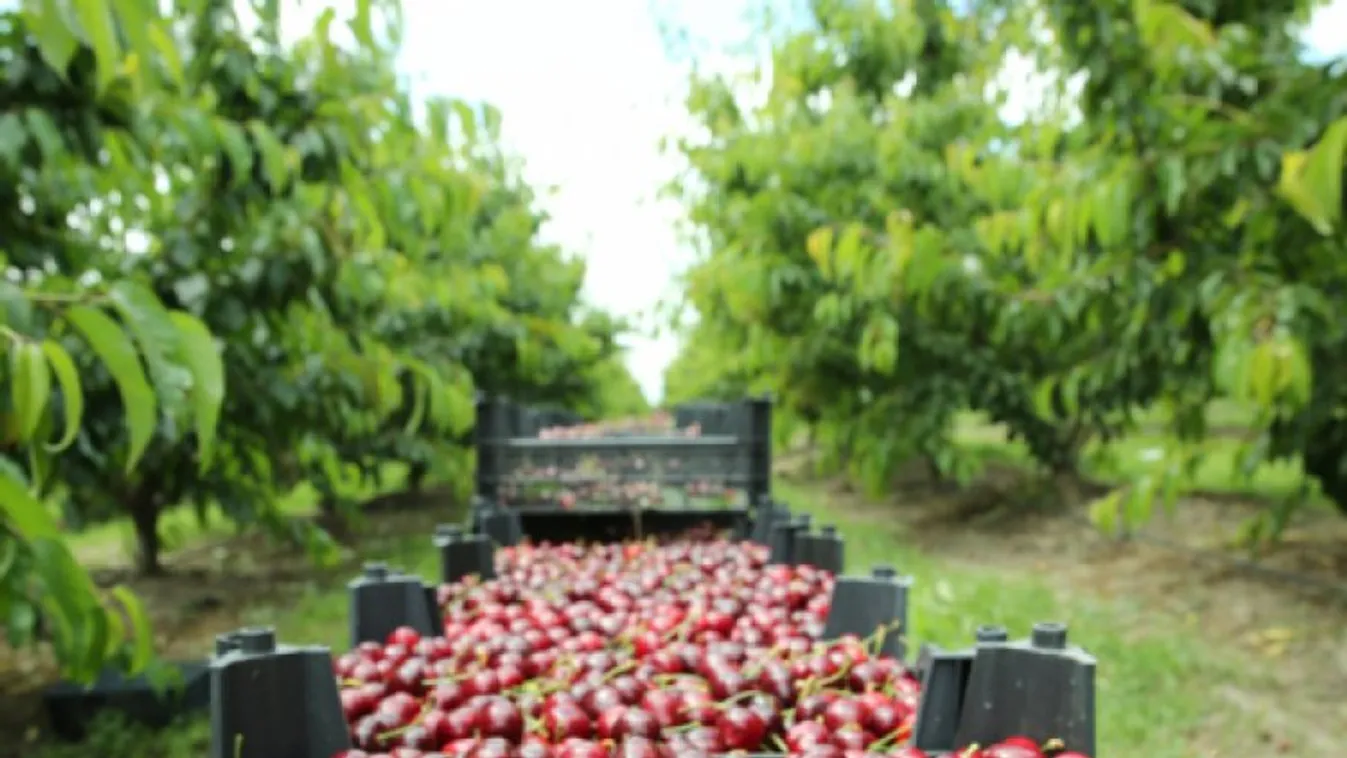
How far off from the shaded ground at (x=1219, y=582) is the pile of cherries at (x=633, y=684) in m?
1.66

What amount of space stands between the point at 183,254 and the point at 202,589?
131 inches

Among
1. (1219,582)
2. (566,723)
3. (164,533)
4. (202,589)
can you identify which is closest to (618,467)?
(566,723)

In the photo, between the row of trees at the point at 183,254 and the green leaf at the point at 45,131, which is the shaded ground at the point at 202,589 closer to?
the row of trees at the point at 183,254

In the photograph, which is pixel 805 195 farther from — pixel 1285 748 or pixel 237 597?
pixel 1285 748

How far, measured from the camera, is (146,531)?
223 inches

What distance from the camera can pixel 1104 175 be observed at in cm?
392

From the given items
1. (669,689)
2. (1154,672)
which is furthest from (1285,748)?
(669,689)

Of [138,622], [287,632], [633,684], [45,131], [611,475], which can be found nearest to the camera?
[633,684]

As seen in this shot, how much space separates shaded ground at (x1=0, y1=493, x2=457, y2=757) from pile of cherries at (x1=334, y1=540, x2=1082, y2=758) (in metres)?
2.56

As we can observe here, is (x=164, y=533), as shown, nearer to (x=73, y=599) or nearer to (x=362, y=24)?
(x=362, y=24)

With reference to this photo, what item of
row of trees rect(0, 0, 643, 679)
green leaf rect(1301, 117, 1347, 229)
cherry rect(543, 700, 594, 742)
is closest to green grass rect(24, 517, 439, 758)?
row of trees rect(0, 0, 643, 679)

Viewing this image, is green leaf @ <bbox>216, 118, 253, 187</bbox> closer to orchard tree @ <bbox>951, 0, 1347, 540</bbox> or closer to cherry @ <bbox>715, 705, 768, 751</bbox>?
cherry @ <bbox>715, 705, 768, 751</bbox>

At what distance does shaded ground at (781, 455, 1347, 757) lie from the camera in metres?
3.51

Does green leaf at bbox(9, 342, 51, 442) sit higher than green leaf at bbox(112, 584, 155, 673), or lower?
higher
